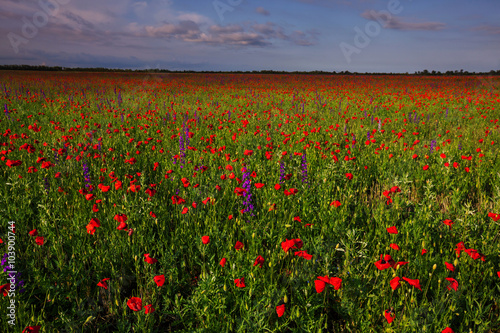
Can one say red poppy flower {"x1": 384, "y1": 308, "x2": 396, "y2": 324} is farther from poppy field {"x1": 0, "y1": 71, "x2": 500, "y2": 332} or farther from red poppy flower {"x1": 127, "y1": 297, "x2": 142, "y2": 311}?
red poppy flower {"x1": 127, "y1": 297, "x2": 142, "y2": 311}

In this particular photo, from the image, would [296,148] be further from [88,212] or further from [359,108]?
[359,108]

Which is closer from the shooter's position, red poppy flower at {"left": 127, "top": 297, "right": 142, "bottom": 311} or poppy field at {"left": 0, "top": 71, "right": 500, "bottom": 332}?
red poppy flower at {"left": 127, "top": 297, "right": 142, "bottom": 311}

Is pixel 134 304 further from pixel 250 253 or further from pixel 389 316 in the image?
pixel 389 316

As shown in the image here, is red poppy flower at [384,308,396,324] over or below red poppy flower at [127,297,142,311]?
below

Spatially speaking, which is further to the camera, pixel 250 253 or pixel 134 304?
pixel 250 253

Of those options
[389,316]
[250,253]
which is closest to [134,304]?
[250,253]

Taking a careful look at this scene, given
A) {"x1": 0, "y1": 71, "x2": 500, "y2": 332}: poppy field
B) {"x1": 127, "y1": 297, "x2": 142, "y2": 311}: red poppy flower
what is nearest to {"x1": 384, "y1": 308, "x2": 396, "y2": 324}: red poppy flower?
{"x1": 0, "y1": 71, "x2": 500, "y2": 332}: poppy field

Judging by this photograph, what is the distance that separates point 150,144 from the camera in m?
5.41

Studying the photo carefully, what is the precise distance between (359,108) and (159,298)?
918 centimetres

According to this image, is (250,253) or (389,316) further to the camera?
(250,253)

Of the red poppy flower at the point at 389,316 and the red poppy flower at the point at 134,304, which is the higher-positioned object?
the red poppy flower at the point at 134,304

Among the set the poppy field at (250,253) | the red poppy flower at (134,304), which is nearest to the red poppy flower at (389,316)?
the poppy field at (250,253)

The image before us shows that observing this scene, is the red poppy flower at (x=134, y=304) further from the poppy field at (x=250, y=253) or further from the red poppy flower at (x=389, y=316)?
the red poppy flower at (x=389, y=316)

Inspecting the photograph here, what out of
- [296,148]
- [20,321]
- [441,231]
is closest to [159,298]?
[20,321]
